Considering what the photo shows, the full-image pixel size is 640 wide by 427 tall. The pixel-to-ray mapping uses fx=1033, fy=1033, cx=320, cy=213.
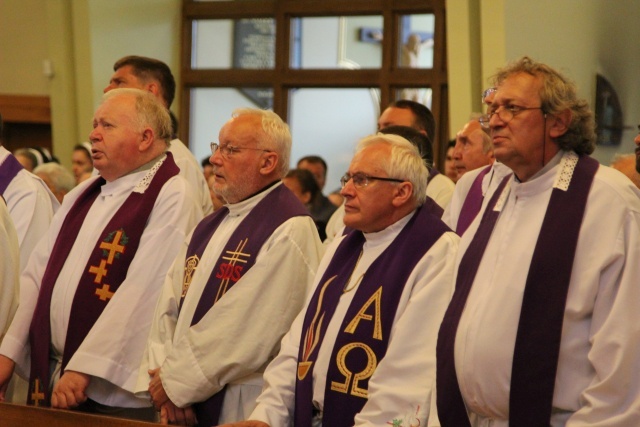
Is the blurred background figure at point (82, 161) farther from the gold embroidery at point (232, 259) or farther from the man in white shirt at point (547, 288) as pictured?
the man in white shirt at point (547, 288)

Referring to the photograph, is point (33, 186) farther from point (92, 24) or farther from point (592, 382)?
point (92, 24)

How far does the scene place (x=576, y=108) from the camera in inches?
124

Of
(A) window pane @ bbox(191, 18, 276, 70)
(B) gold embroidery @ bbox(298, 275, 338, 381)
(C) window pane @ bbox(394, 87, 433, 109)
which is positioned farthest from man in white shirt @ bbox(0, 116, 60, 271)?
(A) window pane @ bbox(191, 18, 276, 70)

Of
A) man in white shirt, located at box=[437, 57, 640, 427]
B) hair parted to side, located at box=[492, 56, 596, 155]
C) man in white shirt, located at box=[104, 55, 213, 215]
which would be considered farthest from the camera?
man in white shirt, located at box=[104, 55, 213, 215]

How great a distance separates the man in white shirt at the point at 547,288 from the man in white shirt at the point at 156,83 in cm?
219

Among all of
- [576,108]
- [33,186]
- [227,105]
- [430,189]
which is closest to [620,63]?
[227,105]

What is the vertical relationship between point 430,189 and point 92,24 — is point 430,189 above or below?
below

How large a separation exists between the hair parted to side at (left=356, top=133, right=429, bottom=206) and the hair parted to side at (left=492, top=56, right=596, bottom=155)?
2.20 feet

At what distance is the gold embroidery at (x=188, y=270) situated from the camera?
14.0 feet

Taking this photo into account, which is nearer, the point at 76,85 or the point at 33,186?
the point at 33,186

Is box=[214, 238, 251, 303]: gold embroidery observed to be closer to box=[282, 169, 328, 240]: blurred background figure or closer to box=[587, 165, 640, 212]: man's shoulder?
box=[587, 165, 640, 212]: man's shoulder

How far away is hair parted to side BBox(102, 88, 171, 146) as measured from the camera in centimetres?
455

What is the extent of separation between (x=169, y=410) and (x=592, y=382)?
1743mm

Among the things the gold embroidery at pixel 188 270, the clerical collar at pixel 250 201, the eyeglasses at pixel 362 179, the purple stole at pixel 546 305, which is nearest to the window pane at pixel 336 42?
the clerical collar at pixel 250 201
